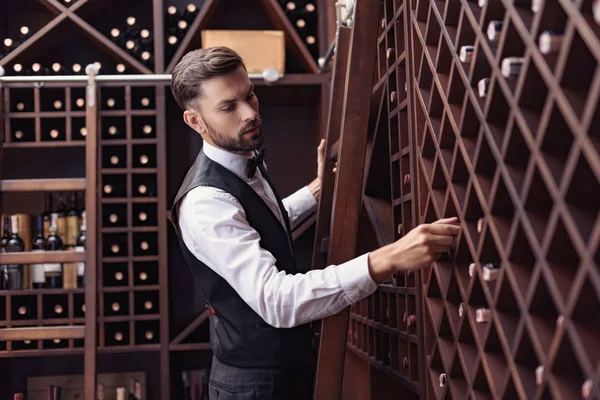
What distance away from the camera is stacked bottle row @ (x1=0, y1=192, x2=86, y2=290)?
12.3 ft

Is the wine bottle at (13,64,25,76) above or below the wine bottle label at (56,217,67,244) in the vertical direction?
above

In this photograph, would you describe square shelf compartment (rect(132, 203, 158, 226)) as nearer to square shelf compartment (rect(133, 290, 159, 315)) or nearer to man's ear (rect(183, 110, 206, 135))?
square shelf compartment (rect(133, 290, 159, 315))

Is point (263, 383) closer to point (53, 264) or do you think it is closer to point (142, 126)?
point (53, 264)

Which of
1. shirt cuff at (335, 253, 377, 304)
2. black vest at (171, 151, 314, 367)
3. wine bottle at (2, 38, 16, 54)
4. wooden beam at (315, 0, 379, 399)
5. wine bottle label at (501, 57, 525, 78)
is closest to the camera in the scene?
wine bottle label at (501, 57, 525, 78)

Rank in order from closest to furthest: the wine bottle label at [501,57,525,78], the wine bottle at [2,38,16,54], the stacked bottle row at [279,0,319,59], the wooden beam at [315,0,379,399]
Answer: the wine bottle label at [501,57,525,78] → the wooden beam at [315,0,379,399] → the wine bottle at [2,38,16,54] → the stacked bottle row at [279,0,319,59]

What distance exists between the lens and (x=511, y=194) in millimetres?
1329

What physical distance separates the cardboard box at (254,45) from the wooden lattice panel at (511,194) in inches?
76.9

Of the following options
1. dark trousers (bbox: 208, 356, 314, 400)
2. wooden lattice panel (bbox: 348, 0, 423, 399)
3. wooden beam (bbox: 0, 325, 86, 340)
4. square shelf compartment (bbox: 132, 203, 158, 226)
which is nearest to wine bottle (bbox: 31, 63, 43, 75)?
square shelf compartment (bbox: 132, 203, 158, 226)

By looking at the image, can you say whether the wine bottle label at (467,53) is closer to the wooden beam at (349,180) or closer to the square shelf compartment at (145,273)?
the wooden beam at (349,180)

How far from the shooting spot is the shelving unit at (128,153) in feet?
12.5

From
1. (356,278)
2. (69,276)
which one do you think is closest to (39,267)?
(69,276)

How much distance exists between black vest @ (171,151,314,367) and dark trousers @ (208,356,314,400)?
2 centimetres

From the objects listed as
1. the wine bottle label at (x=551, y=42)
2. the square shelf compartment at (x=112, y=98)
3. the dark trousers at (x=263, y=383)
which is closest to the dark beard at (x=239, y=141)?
the dark trousers at (x=263, y=383)

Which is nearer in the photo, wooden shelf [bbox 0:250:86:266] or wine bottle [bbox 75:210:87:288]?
wooden shelf [bbox 0:250:86:266]
